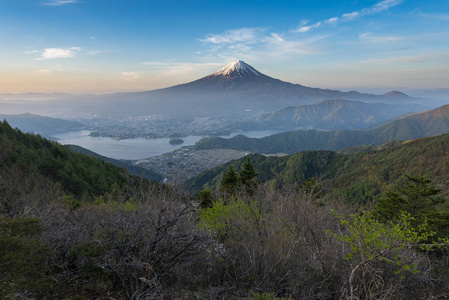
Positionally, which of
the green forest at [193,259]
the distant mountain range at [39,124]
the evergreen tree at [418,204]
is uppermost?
the distant mountain range at [39,124]

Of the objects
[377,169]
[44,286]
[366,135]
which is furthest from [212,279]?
[366,135]

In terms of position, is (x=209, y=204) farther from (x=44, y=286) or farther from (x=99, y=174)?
(x=99, y=174)

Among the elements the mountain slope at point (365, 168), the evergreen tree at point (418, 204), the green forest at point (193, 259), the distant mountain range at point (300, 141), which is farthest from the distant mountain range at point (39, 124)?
the evergreen tree at point (418, 204)

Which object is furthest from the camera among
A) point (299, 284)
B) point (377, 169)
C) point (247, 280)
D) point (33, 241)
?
point (377, 169)

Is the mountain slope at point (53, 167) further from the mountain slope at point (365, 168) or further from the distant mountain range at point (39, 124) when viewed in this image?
the distant mountain range at point (39, 124)

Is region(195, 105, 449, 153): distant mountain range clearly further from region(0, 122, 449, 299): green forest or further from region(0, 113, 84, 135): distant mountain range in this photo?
region(0, 122, 449, 299): green forest

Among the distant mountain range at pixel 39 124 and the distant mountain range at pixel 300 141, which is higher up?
the distant mountain range at pixel 39 124

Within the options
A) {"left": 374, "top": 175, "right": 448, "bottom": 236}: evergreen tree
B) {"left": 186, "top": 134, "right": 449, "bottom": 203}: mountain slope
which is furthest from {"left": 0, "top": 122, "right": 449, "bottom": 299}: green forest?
{"left": 186, "top": 134, "right": 449, "bottom": 203}: mountain slope

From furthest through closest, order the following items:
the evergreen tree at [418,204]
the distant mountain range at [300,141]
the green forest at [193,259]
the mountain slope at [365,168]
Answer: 1. the distant mountain range at [300,141]
2. the mountain slope at [365,168]
3. the evergreen tree at [418,204]
4. the green forest at [193,259]

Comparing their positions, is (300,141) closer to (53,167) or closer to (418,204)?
(418,204)

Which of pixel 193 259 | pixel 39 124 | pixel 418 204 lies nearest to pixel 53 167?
pixel 193 259

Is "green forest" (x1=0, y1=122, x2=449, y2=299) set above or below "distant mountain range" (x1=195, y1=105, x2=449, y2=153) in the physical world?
above
